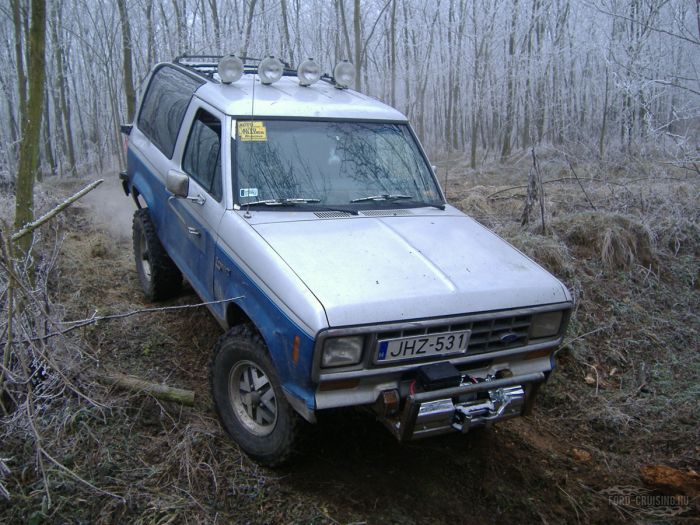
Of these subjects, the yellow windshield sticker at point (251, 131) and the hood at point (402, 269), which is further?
the yellow windshield sticker at point (251, 131)

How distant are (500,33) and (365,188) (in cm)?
1416

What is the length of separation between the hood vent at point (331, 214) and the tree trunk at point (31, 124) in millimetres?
1921

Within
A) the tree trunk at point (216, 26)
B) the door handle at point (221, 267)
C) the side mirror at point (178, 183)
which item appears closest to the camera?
the door handle at point (221, 267)

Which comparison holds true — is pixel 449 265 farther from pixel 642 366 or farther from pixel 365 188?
pixel 642 366

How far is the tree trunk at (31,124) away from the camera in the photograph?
3.79 meters

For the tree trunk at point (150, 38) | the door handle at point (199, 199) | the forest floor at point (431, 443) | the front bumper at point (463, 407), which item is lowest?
the forest floor at point (431, 443)

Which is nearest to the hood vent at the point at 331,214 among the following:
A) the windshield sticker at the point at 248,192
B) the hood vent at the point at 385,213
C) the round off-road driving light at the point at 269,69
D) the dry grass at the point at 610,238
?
the hood vent at the point at 385,213

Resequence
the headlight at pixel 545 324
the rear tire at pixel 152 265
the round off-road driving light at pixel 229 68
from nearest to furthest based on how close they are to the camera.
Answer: the headlight at pixel 545 324 → the round off-road driving light at pixel 229 68 → the rear tire at pixel 152 265

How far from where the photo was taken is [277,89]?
429 cm

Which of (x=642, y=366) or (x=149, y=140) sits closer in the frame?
(x=642, y=366)

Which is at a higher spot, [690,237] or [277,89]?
[277,89]

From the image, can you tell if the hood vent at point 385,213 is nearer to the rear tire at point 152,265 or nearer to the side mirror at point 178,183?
the side mirror at point 178,183

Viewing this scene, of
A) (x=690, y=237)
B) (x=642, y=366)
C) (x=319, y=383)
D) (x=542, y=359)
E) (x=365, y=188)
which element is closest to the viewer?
(x=319, y=383)

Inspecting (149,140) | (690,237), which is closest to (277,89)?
(149,140)
